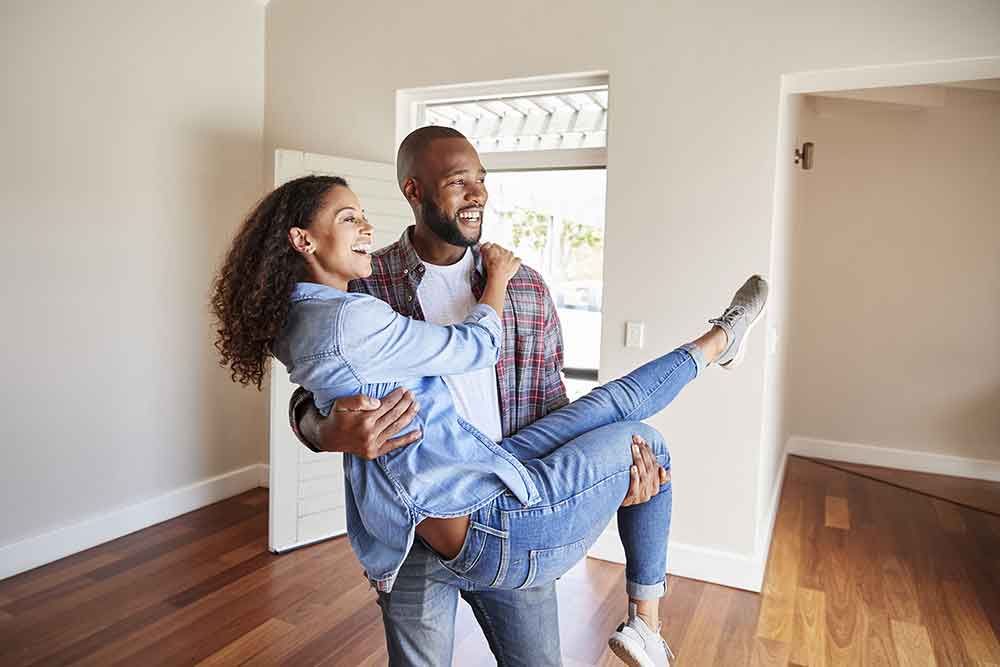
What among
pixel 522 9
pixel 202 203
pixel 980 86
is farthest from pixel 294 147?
pixel 980 86

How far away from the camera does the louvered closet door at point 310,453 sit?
336 centimetres

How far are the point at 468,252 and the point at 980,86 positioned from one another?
3.98m

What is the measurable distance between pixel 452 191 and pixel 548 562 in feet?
2.43

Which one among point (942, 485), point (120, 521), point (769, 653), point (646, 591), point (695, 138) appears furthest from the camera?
point (942, 485)

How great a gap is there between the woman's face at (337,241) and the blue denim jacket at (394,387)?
0.18ft

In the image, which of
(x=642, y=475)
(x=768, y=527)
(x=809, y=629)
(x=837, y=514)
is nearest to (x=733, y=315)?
(x=642, y=475)

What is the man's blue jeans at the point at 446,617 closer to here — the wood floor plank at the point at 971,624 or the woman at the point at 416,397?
→ the woman at the point at 416,397

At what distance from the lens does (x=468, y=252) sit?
5.15ft

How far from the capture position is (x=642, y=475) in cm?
137

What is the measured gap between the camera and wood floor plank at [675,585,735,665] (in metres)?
2.55

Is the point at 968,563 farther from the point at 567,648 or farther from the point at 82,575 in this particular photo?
the point at 82,575

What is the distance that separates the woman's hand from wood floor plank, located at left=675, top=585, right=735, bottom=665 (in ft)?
5.74

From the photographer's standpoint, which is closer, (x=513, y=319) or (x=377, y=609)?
(x=513, y=319)

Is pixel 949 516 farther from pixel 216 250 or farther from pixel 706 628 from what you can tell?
pixel 216 250
